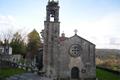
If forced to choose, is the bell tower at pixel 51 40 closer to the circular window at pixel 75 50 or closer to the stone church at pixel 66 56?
the stone church at pixel 66 56

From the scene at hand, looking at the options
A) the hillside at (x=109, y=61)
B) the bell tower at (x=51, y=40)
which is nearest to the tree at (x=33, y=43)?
the hillside at (x=109, y=61)

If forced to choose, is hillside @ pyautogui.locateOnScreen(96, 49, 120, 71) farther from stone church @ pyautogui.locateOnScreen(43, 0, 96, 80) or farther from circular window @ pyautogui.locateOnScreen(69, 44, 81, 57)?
circular window @ pyautogui.locateOnScreen(69, 44, 81, 57)

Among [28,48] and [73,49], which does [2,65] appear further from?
[28,48]

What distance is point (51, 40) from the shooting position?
35.9 metres

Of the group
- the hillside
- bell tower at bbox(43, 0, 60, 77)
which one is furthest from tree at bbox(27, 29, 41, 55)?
bell tower at bbox(43, 0, 60, 77)

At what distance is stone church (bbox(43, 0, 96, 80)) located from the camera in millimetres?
34812

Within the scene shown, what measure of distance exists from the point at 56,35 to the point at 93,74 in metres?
8.31

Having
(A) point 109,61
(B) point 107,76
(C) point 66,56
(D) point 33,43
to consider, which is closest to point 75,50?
(C) point 66,56

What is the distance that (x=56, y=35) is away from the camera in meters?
35.7

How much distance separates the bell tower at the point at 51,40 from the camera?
3494cm

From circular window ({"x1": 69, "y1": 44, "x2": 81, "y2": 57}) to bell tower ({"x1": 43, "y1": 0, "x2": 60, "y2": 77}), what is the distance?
219 cm

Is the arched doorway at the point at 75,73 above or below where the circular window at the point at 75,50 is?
below

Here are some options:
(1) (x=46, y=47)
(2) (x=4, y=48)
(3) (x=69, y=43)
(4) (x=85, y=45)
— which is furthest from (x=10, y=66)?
(2) (x=4, y=48)

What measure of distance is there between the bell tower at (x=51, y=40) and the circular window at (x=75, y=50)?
219 cm
